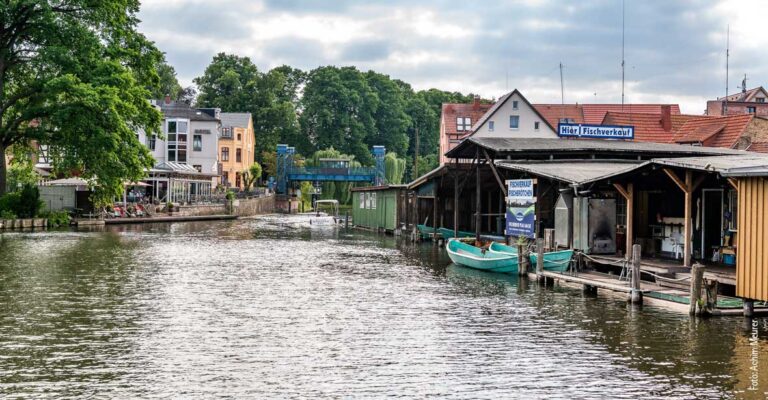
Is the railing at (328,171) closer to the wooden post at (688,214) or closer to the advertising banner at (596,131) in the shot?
the advertising banner at (596,131)

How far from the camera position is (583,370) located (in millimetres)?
13500

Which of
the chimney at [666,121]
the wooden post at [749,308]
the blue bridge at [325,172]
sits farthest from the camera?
the blue bridge at [325,172]

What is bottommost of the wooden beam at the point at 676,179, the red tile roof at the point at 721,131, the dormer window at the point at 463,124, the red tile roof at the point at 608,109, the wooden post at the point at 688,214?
the wooden post at the point at 688,214

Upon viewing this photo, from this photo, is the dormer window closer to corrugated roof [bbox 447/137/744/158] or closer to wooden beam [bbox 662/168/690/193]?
corrugated roof [bbox 447/137/744/158]

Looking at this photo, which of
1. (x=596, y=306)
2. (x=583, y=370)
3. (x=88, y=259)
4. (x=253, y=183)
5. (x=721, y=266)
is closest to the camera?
(x=583, y=370)

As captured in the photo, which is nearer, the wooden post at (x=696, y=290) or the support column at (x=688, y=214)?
the wooden post at (x=696, y=290)

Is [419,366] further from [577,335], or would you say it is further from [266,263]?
[266,263]

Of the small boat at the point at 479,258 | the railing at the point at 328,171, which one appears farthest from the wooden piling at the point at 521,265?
the railing at the point at 328,171

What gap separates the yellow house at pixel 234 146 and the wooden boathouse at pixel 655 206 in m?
61.9

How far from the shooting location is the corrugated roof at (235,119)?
329ft

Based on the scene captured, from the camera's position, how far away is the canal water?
1238 centimetres

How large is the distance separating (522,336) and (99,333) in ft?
27.2

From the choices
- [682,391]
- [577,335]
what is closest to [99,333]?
[577,335]

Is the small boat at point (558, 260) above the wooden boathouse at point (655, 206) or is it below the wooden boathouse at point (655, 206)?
below
